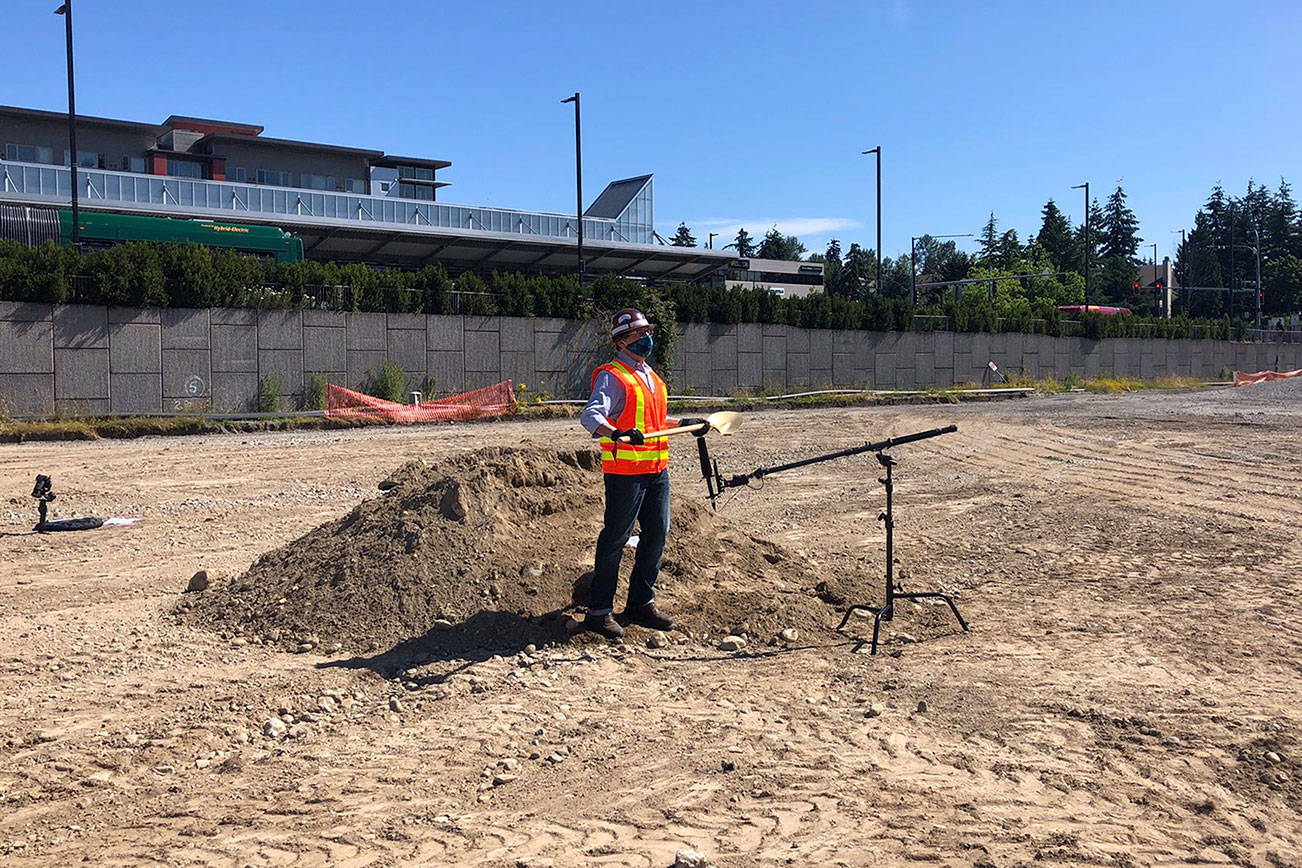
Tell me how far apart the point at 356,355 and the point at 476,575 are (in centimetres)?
2041

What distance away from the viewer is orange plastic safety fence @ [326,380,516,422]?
24.6 m

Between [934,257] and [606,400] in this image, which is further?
[934,257]

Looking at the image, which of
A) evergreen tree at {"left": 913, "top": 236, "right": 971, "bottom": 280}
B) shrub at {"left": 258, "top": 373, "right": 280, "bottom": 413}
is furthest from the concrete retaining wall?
evergreen tree at {"left": 913, "top": 236, "right": 971, "bottom": 280}

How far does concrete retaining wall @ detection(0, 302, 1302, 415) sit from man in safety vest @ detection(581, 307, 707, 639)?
19084mm

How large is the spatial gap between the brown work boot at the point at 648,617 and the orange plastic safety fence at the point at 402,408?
18.4 m

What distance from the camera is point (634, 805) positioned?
4.44m

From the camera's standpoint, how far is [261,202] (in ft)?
141

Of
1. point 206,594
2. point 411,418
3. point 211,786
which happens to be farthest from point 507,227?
point 211,786

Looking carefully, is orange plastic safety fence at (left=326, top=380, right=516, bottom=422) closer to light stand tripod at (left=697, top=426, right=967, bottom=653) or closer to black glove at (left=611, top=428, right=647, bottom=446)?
light stand tripod at (left=697, top=426, right=967, bottom=653)

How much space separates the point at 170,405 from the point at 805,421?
14.0 meters

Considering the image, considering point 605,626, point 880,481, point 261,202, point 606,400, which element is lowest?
point 605,626

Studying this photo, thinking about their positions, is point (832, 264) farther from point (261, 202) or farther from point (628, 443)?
point (628, 443)

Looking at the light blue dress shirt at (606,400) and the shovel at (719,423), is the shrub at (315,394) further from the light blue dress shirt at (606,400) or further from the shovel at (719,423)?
the light blue dress shirt at (606,400)

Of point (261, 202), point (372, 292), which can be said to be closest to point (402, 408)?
point (372, 292)
